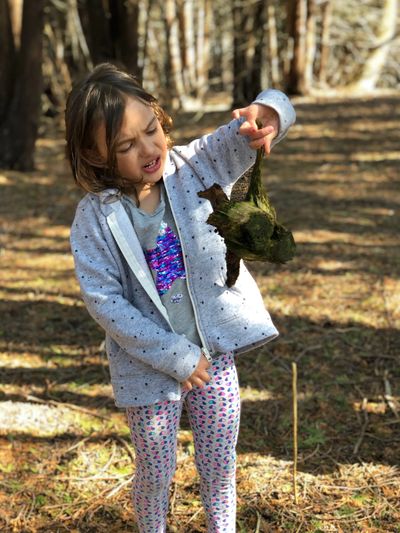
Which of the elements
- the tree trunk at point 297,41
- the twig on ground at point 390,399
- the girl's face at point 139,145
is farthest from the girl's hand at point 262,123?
the tree trunk at point 297,41

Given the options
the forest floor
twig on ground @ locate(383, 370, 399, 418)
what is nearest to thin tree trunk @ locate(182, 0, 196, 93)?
the forest floor

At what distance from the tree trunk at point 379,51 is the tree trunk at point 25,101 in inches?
234

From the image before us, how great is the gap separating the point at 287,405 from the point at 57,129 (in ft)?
28.3

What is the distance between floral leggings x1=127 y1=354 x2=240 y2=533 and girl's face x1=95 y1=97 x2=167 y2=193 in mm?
552

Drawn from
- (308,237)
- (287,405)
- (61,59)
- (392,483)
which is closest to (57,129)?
(61,59)

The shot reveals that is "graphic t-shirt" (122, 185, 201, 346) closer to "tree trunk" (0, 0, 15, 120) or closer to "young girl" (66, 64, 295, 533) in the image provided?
"young girl" (66, 64, 295, 533)

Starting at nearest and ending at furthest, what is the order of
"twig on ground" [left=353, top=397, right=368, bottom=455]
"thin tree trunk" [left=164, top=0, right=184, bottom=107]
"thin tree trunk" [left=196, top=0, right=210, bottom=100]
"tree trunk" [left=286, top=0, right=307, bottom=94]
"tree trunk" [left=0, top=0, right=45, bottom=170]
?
"twig on ground" [left=353, top=397, right=368, bottom=455] → "tree trunk" [left=0, top=0, right=45, bottom=170] → "tree trunk" [left=286, top=0, right=307, bottom=94] → "thin tree trunk" [left=164, top=0, right=184, bottom=107] → "thin tree trunk" [left=196, top=0, right=210, bottom=100]

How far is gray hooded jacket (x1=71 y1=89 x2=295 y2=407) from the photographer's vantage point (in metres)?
1.64

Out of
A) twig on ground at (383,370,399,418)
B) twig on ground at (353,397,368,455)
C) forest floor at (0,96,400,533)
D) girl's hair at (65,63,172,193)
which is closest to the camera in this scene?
A: girl's hair at (65,63,172,193)

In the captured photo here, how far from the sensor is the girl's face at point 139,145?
160cm

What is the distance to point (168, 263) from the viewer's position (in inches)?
68.6

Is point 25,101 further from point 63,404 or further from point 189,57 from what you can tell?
point 189,57

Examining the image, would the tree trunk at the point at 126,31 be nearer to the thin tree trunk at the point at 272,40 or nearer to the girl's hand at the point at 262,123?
the thin tree trunk at the point at 272,40

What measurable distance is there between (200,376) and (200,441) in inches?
11.5
